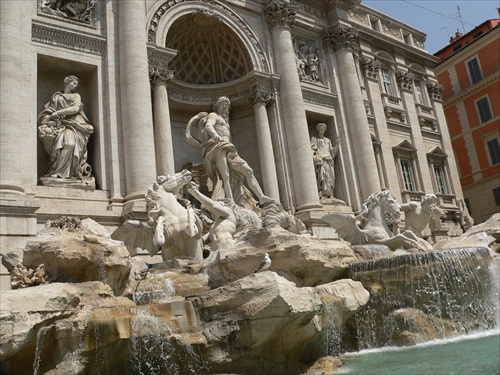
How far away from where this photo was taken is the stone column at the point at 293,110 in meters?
17.3

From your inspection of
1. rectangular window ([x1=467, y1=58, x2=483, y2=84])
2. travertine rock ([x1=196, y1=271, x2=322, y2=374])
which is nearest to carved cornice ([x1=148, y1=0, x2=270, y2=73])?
travertine rock ([x1=196, y1=271, x2=322, y2=374])

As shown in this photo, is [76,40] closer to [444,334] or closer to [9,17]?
[9,17]

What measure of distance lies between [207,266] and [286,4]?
532 inches

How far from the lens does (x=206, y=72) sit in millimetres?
18922

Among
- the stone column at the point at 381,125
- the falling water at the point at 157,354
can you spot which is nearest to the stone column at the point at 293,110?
the stone column at the point at 381,125

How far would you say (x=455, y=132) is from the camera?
103 feet

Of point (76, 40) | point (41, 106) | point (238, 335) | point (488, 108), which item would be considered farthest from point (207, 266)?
point (488, 108)

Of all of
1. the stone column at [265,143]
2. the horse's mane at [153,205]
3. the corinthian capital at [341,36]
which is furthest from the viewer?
the corinthian capital at [341,36]

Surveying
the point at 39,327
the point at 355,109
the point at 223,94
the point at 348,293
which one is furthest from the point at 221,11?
the point at 39,327

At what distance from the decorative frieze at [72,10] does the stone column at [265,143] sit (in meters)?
6.11

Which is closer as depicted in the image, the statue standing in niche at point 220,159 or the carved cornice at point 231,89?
the statue standing in niche at point 220,159

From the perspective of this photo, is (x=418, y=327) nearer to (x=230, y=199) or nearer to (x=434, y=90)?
(x=230, y=199)

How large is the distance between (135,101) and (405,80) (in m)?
16.0

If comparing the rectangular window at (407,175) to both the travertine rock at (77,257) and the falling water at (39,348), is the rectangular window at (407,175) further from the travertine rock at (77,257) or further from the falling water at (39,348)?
the falling water at (39,348)
